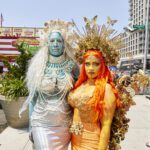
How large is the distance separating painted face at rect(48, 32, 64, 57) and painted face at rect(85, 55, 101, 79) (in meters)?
0.45

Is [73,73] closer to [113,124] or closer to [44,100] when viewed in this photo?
[44,100]

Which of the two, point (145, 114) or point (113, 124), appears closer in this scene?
point (113, 124)

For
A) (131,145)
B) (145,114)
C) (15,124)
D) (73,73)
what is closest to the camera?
(73,73)

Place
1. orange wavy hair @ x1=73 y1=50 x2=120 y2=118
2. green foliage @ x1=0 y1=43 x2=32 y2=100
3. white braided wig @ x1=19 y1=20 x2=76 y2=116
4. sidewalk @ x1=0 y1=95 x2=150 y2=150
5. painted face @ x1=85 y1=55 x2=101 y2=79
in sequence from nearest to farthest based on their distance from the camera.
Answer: orange wavy hair @ x1=73 y1=50 x2=120 y2=118 → painted face @ x1=85 y1=55 x2=101 y2=79 → white braided wig @ x1=19 y1=20 x2=76 y2=116 → sidewalk @ x1=0 y1=95 x2=150 y2=150 → green foliage @ x1=0 y1=43 x2=32 y2=100

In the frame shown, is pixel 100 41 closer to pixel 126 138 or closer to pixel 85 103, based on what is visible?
pixel 85 103

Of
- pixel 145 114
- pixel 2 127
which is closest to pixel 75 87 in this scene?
pixel 2 127

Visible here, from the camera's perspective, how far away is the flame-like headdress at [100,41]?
3318 millimetres

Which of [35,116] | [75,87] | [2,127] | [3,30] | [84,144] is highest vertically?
[3,30]

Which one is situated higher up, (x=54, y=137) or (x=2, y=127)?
(x=54, y=137)

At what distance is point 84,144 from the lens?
312 cm

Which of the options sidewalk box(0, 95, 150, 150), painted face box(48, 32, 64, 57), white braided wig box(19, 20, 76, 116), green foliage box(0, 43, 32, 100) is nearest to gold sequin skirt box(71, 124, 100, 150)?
white braided wig box(19, 20, 76, 116)

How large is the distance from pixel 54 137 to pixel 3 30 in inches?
1644

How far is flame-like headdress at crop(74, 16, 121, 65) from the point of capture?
3318mm

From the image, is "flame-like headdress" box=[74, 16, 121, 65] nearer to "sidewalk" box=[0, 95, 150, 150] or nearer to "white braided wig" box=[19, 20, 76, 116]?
"white braided wig" box=[19, 20, 76, 116]
